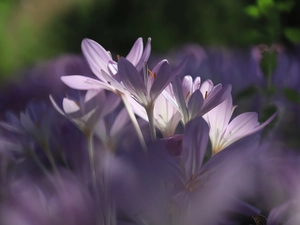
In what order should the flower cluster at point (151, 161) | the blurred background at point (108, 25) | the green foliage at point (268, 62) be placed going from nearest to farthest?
the flower cluster at point (151, 161) → the green foliage at point (268, 62) → the blurred background at point (108, 25)

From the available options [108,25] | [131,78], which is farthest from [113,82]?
[108,25]

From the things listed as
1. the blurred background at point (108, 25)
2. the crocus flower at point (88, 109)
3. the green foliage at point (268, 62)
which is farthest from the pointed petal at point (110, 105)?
the blurred background at point (108, 25)

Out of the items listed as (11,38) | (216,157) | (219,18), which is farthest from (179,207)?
(11,38)

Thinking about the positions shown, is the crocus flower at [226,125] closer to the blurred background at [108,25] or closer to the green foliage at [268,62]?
the green foliage at [268,62]

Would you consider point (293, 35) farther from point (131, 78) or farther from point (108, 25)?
point (108, 25)

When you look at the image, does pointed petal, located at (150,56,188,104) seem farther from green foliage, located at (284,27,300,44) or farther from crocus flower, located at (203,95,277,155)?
green foliage, located at (284,27,300,44)

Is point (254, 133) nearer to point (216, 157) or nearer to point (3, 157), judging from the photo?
point (216, 157)

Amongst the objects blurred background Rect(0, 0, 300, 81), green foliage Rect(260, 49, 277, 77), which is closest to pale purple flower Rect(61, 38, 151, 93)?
green foliage Rect(260, 49, 277, 77)
